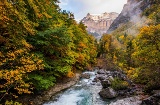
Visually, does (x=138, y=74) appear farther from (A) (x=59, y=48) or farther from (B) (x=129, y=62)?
(B) (x=129, y=62)

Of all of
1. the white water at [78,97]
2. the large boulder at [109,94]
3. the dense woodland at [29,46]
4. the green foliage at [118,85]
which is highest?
the dense woodland at [29,46]

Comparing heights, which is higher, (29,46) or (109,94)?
(29,46)

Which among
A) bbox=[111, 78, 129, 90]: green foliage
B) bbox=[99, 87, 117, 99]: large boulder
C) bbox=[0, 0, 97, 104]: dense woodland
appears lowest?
bbox=[99, 87, 117, 99]: large boulder

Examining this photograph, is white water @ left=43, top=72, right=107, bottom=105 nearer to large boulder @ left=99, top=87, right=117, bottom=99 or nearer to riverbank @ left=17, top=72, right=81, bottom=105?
large boulder @ left=99, top=87, right=117, bottom=99

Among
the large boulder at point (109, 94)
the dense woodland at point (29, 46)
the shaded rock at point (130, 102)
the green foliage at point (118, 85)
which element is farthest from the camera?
the green foliage at point (118, 85)

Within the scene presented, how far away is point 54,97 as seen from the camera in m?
25.4

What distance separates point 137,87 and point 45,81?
1415 cm

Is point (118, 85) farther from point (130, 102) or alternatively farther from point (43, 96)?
point (43, 96)

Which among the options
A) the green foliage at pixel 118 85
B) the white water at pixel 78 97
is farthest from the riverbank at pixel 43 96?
the green foliage at pixel 118 85

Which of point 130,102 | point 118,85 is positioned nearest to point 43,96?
point 118,85

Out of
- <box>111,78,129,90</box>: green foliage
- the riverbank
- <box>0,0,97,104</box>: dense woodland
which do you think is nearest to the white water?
the riverbank

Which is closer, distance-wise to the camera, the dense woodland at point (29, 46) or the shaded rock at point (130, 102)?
the dense woodland at point (29, 46)

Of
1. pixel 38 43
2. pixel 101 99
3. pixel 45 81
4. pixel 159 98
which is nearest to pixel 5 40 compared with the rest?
pixel 38 43

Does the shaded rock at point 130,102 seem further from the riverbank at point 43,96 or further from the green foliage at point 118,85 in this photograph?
the riverbank at point 43,96
